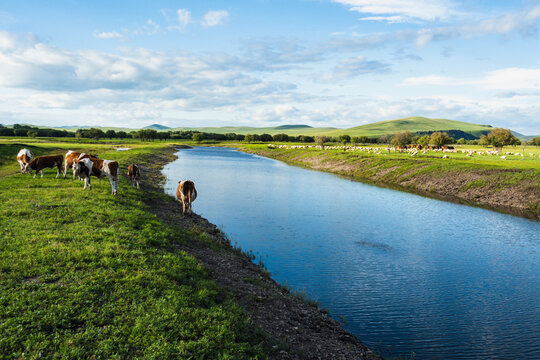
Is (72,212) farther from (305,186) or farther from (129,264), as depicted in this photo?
(305,186)

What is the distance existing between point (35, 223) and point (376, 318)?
15326 mm

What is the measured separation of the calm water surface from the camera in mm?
11930

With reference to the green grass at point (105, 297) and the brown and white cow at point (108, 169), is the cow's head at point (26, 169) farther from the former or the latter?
the green grass at point (105, 297)

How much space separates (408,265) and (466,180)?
33029 millimetres

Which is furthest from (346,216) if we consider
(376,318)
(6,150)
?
(6,150)

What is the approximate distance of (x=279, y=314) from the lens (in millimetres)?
11062

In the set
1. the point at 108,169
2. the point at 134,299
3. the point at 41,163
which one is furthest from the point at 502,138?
the point at 134,299

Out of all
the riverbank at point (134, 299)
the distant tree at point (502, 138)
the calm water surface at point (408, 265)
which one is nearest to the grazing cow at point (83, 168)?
the riverbank at point (134, 299)

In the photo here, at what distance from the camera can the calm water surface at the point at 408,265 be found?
39.1 feet

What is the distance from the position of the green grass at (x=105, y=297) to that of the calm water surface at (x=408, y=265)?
19.3 feet

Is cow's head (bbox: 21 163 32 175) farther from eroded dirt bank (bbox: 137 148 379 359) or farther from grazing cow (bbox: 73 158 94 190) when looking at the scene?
eroded dirt bank (bbox: 137 148 379 359)

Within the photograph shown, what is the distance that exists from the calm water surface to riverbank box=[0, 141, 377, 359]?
247 centimetres

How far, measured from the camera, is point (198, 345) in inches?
297

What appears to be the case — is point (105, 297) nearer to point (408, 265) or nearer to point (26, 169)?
point (408, 265)
